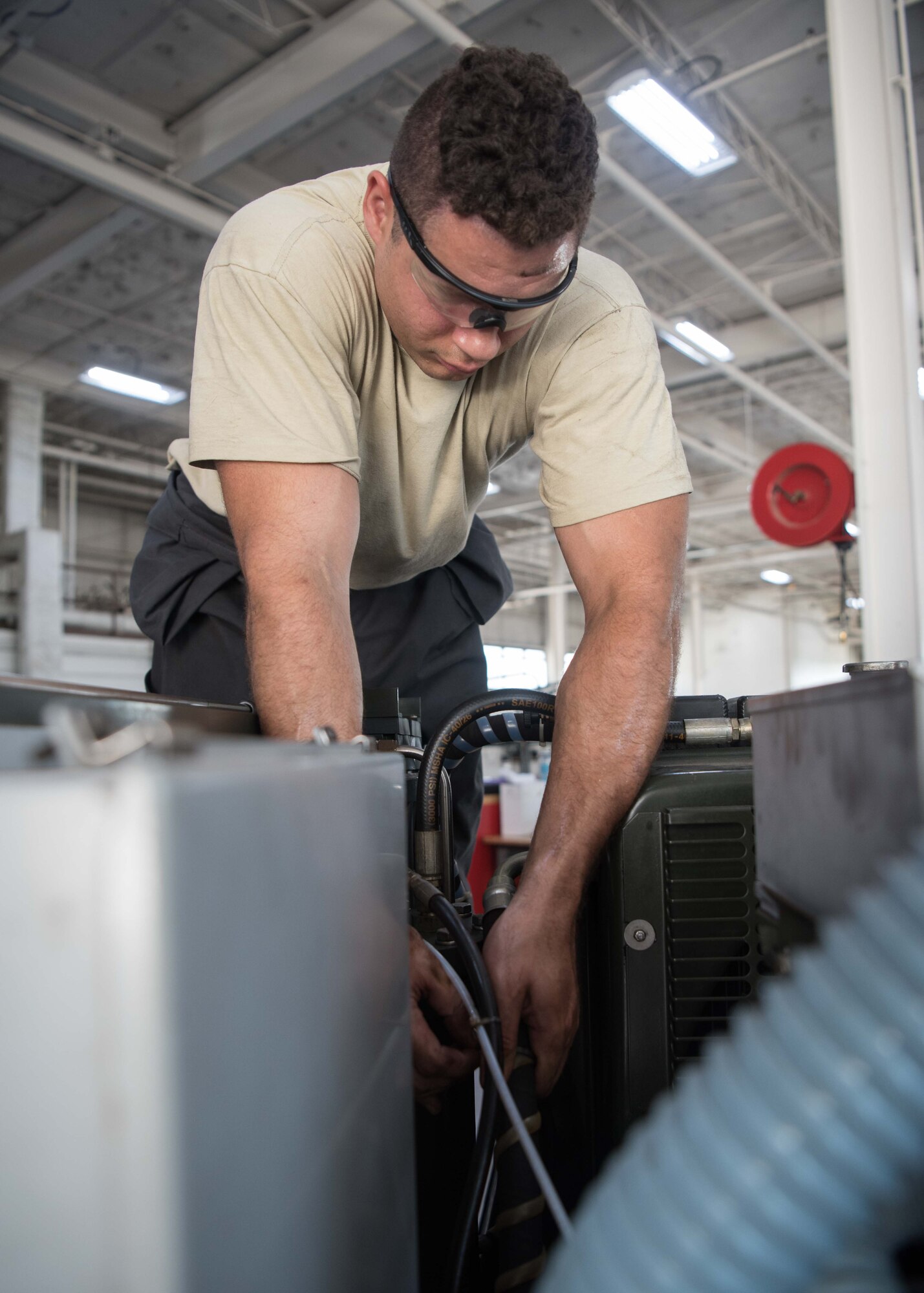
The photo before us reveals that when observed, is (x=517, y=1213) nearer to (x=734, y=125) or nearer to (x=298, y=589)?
(x=298, y=589)

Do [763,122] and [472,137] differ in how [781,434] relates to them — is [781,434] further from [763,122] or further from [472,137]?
[472,137]

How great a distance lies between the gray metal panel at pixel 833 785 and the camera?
26 cm

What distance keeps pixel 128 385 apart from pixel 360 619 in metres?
5.58

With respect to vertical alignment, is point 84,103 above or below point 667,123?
above

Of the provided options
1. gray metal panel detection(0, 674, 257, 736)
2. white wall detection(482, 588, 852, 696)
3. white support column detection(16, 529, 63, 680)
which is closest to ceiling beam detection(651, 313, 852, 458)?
white support column detection(16, 529, 63, 680)

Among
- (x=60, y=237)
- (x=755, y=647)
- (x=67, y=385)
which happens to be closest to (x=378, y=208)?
(x=60, y=237)

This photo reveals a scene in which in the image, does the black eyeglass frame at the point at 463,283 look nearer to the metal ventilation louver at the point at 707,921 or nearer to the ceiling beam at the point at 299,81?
the metal ventilation louver at the point at 707,921

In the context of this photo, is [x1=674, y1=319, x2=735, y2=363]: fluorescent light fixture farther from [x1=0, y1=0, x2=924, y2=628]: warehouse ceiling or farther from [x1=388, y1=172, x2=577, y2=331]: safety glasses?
[x1=388, y1=172, x2=577, y2=331]: safety glasses

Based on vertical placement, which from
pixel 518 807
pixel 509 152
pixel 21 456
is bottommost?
pixel 518 807

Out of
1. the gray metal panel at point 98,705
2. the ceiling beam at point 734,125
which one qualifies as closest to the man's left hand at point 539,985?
the gray metal panel at point 98,705

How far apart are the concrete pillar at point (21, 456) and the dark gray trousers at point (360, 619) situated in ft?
16.4

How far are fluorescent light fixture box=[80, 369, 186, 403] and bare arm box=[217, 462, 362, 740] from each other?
583 centimetres

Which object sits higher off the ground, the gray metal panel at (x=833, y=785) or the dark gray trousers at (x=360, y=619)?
the dark gray trousers at (x=360, y=619)

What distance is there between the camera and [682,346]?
544 cm
